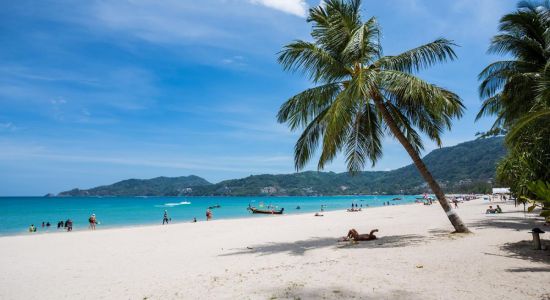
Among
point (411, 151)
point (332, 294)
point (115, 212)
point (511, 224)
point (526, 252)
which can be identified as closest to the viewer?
point (332, 294)

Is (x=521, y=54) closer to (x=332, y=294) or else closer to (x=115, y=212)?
(x=332, y=294)

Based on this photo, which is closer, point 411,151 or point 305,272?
point 305,272

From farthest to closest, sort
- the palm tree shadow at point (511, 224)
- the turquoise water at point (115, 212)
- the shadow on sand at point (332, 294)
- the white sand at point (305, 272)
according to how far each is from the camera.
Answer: the turquoise water at point (115, 212) → the palm tree shadow at point (511, 224) → the white sand at point (305, 272) → the shadow on sand at point (332, 294)

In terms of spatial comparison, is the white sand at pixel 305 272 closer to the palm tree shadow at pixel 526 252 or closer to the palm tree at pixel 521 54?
the palm tree shadow at pixel 526 252

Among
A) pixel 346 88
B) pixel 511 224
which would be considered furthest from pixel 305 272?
pixel 511 224

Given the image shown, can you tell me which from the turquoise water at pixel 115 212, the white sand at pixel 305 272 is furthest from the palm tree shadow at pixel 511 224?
the turquoise water at pixel 115 212

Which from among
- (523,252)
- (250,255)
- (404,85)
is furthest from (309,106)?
(523,252)

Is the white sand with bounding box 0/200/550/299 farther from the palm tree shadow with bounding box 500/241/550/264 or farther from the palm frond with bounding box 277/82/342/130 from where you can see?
the palm frond with bounding box 277/82/342/130

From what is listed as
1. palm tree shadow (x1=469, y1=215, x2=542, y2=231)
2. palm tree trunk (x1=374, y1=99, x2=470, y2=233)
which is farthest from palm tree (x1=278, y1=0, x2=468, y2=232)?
palm tree shadow (x1=469, y1=215, x2=542, y2=231)

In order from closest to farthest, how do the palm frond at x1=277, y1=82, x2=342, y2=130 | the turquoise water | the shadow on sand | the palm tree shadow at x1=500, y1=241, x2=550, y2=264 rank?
the shadow on sand, the palm tree shadow at x1=500, y1=241, x2=550, y2=264, the palm frond at x1=277, y1=82, x2=342, y2=130, the turquoise water

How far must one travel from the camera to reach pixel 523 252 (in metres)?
8.15

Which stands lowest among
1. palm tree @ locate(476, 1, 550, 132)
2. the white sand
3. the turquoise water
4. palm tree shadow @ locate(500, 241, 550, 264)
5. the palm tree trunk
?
the turquoise water

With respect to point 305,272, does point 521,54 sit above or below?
above

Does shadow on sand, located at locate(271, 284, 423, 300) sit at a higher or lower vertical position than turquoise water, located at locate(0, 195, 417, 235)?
higher
